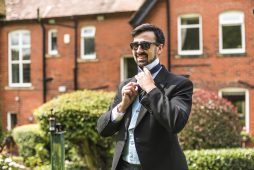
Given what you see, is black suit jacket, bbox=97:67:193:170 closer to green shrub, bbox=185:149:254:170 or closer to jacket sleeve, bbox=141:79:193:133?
jacket sleeve, bbox=141:79:193:133

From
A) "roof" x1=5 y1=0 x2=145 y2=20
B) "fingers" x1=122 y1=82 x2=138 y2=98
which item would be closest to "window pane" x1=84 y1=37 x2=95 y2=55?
"roof" x1=5 y1=0 x2=145 y2=20

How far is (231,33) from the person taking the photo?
18312 mm

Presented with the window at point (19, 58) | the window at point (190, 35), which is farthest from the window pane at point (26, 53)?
the window at point (190, 35)

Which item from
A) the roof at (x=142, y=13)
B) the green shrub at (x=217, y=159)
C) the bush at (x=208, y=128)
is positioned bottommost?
the green shrub at (x=217, y=159)

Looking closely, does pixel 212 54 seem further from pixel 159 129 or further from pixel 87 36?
pixel 159 129

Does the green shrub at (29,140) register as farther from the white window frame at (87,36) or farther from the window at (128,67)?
the white window frame at (87,36)

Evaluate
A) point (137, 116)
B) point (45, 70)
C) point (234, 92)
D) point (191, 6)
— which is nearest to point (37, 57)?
point (45, 70)

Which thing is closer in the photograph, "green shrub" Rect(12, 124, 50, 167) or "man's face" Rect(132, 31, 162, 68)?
"man's face" Rect(132, 31, 162, 68)

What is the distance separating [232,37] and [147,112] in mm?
15294

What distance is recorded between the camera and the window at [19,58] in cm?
2327

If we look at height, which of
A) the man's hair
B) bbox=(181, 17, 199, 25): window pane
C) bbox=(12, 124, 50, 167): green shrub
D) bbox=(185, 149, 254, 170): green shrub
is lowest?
bbox=(12, 124, 50, 167): green shrub

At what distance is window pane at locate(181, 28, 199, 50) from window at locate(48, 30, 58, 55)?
20.7 feet

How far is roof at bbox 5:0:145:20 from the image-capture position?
67.4 ft

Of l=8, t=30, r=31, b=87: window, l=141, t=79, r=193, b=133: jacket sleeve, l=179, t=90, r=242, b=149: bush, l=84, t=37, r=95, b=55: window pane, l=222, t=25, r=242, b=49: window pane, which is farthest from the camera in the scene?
l=8, t=30, r=31, b=87: window
